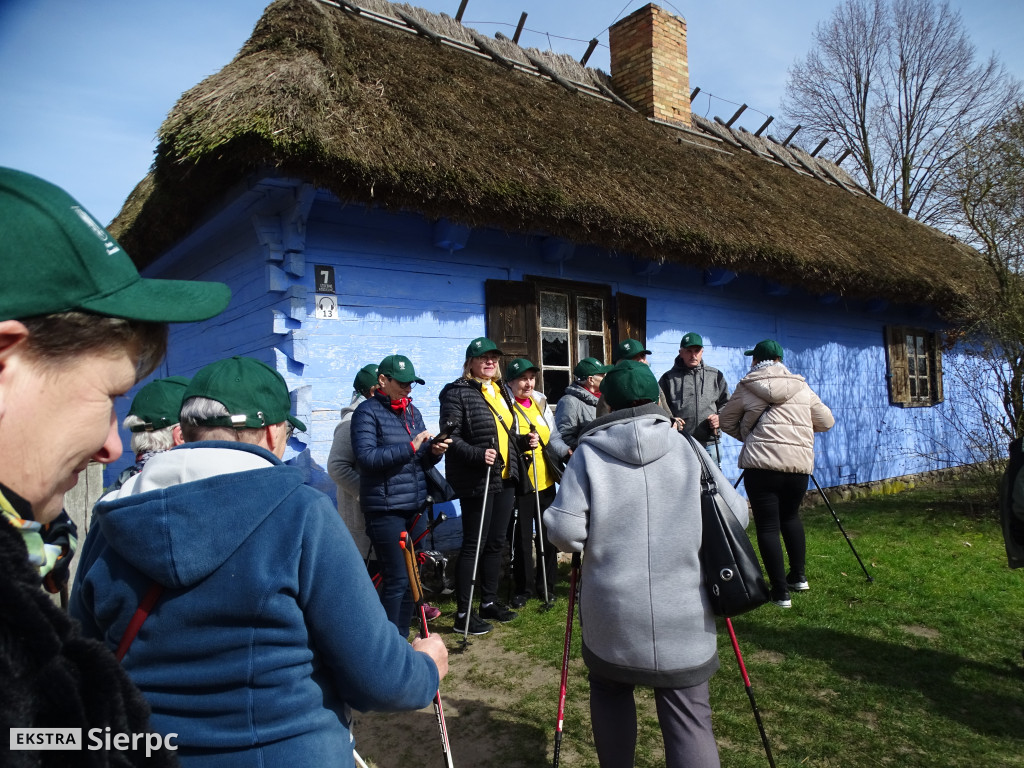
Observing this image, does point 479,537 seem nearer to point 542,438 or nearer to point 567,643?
point 542,438

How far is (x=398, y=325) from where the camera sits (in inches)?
211

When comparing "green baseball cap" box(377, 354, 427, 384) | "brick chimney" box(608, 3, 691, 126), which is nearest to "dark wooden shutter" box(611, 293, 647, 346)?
"green baseball cap" box(377, 354, 427, 384)

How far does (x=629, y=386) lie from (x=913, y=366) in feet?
→ 34.8

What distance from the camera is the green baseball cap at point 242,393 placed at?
149cm

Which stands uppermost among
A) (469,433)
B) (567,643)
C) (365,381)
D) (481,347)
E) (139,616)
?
(481,347)

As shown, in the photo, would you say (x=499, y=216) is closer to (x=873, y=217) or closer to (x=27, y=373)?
(x=27, y=373)

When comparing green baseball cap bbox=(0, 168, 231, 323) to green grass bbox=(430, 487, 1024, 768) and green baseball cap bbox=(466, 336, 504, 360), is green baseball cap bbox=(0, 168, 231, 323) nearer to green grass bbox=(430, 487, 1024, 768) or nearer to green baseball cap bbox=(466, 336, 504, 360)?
green grass bbox=(430, 487, 1024, 768)

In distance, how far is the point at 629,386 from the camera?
2.44m

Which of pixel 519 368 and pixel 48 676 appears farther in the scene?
pixel 519 368

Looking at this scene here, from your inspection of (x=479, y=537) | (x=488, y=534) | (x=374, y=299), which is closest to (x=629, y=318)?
→ (x=374, y=299)

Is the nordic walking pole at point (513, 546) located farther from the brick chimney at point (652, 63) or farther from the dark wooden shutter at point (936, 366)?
the dark wooden shutter at point (936, 366)

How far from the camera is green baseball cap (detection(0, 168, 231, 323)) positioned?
72 centimetres

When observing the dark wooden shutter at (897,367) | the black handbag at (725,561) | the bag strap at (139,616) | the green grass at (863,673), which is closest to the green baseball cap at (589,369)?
the green grass at (863,673)

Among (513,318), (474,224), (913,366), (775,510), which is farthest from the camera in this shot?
(913,366)
